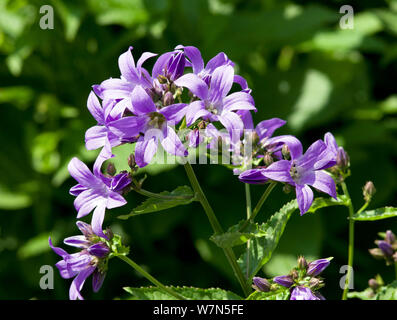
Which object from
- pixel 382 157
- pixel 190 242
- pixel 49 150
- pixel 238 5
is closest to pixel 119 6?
pixel 49 150

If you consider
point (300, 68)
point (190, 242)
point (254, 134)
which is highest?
point (300, 68)

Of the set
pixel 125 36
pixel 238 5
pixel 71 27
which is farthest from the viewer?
pixel 238 5

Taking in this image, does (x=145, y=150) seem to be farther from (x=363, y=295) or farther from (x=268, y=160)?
(x=363, y=295)

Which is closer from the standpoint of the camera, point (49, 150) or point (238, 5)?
point (49, 150)

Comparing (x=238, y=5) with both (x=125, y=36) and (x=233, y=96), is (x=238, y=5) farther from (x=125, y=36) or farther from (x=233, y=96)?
(x=233, y=96)

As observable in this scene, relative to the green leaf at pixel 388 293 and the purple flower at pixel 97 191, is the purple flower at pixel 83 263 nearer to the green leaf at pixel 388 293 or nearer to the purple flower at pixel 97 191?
the purple flower at pixel 97 191

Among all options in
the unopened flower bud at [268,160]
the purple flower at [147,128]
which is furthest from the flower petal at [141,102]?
the unopened flower bud at [268,160]
